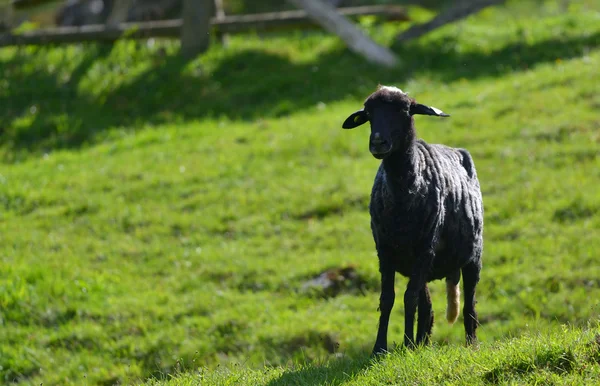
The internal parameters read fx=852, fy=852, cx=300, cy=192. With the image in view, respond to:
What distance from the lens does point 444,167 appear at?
7156 mm

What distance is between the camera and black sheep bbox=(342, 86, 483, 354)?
652 cm

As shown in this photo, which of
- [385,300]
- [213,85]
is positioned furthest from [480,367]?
[213,85]

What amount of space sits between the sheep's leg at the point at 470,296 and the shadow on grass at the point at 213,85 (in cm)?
1022

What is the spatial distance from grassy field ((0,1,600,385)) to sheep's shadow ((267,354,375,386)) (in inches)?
1.4

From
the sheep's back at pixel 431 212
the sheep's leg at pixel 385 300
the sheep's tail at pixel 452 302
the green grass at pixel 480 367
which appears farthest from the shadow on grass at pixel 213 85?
the green grass at pixel 480 367

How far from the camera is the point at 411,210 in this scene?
664 centimetres

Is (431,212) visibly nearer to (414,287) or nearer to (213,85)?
(414,287)

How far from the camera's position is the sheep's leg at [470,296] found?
24.7 ft

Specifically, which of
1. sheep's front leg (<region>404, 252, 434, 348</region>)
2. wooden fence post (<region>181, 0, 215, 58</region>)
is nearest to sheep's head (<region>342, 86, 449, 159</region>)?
sheep's front leg (<region>404, 252, 434, 348</region>)

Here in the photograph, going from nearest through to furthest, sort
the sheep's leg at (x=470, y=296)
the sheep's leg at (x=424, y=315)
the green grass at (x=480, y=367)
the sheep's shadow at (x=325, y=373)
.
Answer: the green grass at (x=480, y=367), the sheep's shadow at (x=325, y=373), the sheep's leg at (x=424, y=315), the sheep's leg at (x=470, y=296)

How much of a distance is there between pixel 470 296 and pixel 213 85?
463 inches

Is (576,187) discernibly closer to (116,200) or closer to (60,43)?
(116,200)

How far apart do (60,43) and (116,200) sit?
7.35m

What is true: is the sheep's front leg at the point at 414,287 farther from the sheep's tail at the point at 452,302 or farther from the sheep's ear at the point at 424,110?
the sheep's ear at the point at 424,110
